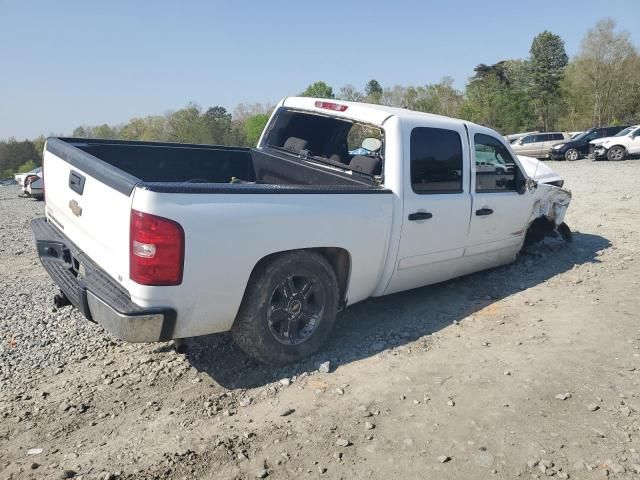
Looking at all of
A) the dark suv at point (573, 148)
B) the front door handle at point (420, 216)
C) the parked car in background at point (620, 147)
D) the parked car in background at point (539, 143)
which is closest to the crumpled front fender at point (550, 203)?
the front door handle at point (420, 216)

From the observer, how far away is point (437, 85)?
200 feet

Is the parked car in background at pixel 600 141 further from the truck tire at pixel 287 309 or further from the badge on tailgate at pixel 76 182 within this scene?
the badge on tailgate at pixel 76 182

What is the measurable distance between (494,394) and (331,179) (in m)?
2.28

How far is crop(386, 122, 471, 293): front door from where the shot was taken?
14.8 feet

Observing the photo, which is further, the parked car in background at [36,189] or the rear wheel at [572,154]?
the rear wheel at [572,154]

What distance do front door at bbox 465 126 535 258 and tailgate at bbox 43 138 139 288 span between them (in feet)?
10.9

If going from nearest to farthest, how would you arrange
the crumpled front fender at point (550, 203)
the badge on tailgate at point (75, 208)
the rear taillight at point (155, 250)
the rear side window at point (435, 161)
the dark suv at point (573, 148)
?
the rear taillight at point (155, 250) → the badge on tailgate at point (75, 208) → the rear side window at point (435, 161) → the crumpled front fender at point (550, 203) → the dark suv at point (573, 148)

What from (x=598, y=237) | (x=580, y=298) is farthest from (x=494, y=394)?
(x=598, y=237)

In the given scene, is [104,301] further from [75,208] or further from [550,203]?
[550,203]

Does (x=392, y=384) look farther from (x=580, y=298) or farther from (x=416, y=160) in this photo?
(x=580, y=298)

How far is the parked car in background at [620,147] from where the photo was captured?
24.6m

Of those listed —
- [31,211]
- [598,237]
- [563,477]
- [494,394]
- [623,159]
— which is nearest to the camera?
[563,477]

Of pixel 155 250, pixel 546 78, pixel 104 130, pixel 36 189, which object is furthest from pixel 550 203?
pixel 104 130

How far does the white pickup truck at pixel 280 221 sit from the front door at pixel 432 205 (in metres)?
0.02
